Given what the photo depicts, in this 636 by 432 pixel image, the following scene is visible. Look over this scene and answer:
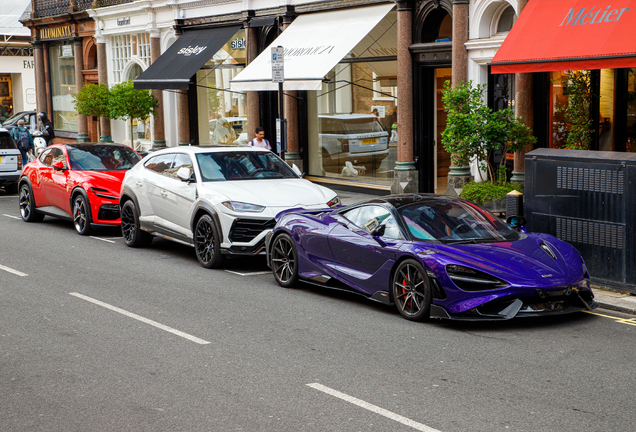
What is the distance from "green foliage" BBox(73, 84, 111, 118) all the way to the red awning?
1722cm

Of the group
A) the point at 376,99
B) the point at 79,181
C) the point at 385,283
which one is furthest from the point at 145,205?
the point at 376,99

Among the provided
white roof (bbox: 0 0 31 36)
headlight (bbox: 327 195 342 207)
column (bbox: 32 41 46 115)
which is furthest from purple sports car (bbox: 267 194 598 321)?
white roof (bbox: 0 0 31 36)

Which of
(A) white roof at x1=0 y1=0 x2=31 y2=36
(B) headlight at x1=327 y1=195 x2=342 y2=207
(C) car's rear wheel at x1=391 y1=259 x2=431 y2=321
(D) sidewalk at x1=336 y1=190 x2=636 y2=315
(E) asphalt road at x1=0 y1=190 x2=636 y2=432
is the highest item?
(A) white roof at x1=0 y1=0 x2=31 y2=36

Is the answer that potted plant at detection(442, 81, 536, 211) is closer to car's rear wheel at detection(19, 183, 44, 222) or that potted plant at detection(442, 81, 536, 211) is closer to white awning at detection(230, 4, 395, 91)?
white awning at detection(230, 4, 395, 91)

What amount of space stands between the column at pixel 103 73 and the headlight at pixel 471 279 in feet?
81.2

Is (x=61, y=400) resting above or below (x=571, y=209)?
below

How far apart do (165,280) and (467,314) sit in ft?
14.7

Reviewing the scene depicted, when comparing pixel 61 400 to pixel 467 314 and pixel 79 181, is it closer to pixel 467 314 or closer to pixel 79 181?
pixel 467 314

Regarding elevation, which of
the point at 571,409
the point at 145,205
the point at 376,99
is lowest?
the point at 571,409

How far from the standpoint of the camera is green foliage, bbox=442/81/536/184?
14.0 metres

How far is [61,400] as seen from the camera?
19.9 ft

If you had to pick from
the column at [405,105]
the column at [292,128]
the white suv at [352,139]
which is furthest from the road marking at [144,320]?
the column at [292,128]

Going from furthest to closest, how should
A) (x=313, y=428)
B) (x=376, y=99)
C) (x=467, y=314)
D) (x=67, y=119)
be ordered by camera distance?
(x=67, y=119)
(x=376, y=99)
(x=467, y=314)
(x=313, y=428)

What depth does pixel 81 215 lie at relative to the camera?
1515 cm
